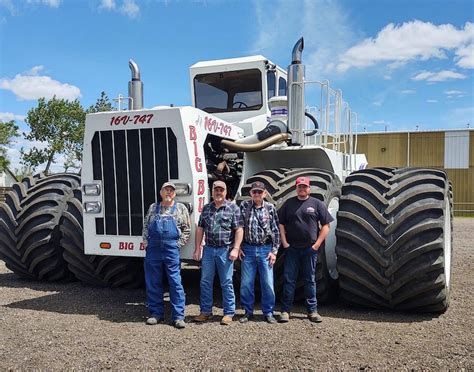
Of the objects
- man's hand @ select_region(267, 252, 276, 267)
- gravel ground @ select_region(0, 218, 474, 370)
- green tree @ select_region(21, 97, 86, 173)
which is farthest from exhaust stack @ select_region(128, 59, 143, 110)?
green tree @ select_region(21, 97, 86, 173)

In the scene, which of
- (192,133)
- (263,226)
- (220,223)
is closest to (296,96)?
(192,133)

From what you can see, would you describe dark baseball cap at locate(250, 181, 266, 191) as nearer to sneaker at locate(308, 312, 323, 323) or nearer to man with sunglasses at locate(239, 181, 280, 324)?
man with sunglasses at locate(239, 181, 280, 324)

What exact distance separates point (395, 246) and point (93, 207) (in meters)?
3.36

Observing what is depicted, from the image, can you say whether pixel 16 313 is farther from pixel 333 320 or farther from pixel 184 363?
pixel 333 320

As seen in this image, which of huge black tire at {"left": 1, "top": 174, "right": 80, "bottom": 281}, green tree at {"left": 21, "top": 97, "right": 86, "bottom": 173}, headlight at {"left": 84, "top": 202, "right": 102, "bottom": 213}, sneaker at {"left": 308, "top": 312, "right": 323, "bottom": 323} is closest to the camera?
sneaker at {"left": 308, "top": 312, "right": 323, "bottom": 323}

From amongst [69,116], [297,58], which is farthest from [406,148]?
[297,58]

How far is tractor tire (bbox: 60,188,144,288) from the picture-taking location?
6527 mm

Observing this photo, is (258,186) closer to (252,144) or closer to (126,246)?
(252,144)

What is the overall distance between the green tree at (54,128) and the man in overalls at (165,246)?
26.6 metres

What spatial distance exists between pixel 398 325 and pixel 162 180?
2882 millimetres

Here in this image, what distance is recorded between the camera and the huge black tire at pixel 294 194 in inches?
226

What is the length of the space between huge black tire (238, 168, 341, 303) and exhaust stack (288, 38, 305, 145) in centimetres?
68

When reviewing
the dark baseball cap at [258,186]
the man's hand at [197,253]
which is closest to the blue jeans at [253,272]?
the man's hand at [197,253]

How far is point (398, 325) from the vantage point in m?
5.13
